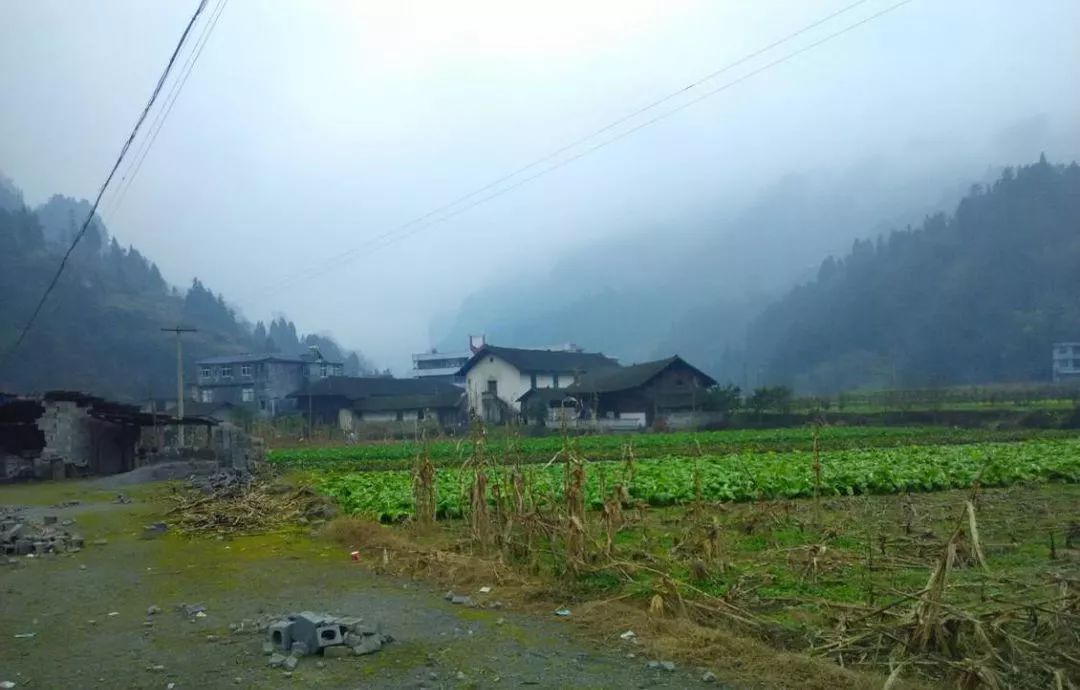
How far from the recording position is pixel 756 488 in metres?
15.8

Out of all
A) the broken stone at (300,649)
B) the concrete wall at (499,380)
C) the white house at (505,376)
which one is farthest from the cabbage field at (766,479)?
the concrete wall at (499,380)

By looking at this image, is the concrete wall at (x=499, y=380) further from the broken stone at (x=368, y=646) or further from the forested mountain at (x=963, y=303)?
the broken stone at (x=368, y=646)

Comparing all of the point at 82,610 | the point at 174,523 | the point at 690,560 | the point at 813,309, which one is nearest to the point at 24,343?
the point at 174,523

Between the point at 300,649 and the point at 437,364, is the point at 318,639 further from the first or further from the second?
the point at 437,364

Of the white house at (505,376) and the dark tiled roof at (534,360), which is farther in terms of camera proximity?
the dark tiled roof at (534,360)

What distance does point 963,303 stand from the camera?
6994cm

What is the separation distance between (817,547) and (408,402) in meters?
55.1

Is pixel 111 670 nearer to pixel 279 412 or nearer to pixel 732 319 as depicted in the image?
pixel 279 412

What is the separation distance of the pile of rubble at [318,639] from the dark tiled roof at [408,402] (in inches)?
2152

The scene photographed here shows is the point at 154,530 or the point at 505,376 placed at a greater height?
the point at 505,376

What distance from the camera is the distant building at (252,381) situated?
70.7 meters

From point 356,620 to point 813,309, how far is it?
93468 millimetres

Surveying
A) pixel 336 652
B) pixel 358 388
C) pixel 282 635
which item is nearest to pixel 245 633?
pixel 282 635

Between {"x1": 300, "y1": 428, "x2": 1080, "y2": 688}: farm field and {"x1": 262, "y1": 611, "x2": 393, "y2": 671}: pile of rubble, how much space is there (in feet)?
7.75
